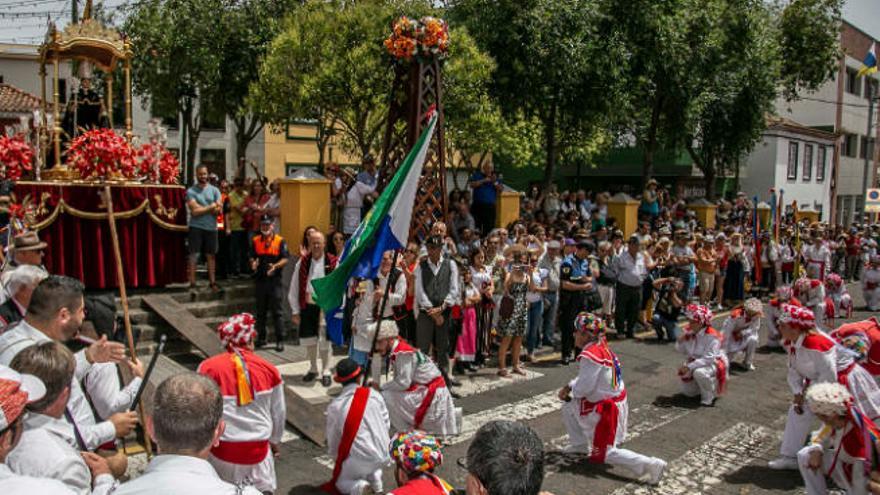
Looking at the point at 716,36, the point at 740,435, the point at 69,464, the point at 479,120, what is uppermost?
the point at 716,36

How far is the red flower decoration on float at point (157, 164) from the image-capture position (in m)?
11.3

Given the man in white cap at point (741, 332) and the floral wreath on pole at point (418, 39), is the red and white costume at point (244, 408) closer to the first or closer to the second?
the floral wreath on pole at point (418, 39)

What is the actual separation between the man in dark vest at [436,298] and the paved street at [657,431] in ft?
2.47

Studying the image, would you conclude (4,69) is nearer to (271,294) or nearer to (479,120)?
(479,120)

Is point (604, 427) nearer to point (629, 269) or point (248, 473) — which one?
point (248, 473)

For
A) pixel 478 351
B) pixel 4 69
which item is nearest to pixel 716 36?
pixel 478 351

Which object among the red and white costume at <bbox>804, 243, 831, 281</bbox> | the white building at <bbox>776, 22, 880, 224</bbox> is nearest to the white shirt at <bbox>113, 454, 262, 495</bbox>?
the red and white costume at <bbox>804, 243, 831, 281</bbox>

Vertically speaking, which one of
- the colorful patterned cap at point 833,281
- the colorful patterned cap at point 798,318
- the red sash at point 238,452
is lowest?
the red sash at point 238,452

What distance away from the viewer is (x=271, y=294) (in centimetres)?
1086

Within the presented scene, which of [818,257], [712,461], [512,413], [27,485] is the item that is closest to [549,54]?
[818,257]

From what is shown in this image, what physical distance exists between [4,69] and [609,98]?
3222 centimetres

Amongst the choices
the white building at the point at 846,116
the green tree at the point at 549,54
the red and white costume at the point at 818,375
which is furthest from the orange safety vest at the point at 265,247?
the white building at the point at 846,116

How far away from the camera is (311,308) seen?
32.6 feet

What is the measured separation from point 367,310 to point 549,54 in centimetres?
995
